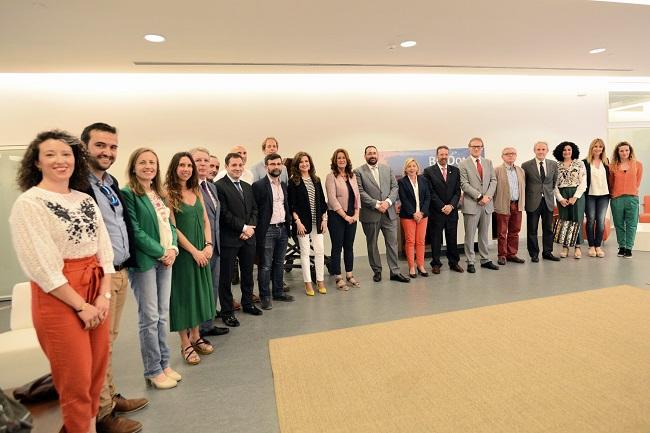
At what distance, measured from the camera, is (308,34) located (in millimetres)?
4270

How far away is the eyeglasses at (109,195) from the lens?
77.6 inches

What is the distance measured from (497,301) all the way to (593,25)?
12.0 feet

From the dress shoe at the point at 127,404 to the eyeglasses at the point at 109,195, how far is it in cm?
119

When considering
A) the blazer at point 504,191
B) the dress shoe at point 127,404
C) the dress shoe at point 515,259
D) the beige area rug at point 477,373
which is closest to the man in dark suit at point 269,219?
the beige area rug at point 477,373

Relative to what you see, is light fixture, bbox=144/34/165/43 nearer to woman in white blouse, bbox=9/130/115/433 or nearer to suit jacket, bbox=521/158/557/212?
woman in white blouse, bbox=9/130/115/433

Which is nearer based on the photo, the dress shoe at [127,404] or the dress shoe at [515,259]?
the dress shoe at [127,404]

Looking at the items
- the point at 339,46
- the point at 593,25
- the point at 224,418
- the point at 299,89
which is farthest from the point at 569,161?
the point at 224,418

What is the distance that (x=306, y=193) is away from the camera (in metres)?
4.22

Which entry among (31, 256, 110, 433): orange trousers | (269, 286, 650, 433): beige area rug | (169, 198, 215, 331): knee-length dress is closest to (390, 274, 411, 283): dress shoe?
(269, 286, 650, 433): beige area rug

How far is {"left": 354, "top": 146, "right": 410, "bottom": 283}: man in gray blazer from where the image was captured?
4727 millimetres

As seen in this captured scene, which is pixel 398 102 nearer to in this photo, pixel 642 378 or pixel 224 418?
pixel 642 378

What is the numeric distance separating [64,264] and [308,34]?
12.1 feet

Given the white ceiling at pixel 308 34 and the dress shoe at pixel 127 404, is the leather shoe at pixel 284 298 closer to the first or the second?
the dress shoe at pixel 127 404

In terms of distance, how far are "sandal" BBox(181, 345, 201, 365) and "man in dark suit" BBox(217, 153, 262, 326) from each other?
685mm
